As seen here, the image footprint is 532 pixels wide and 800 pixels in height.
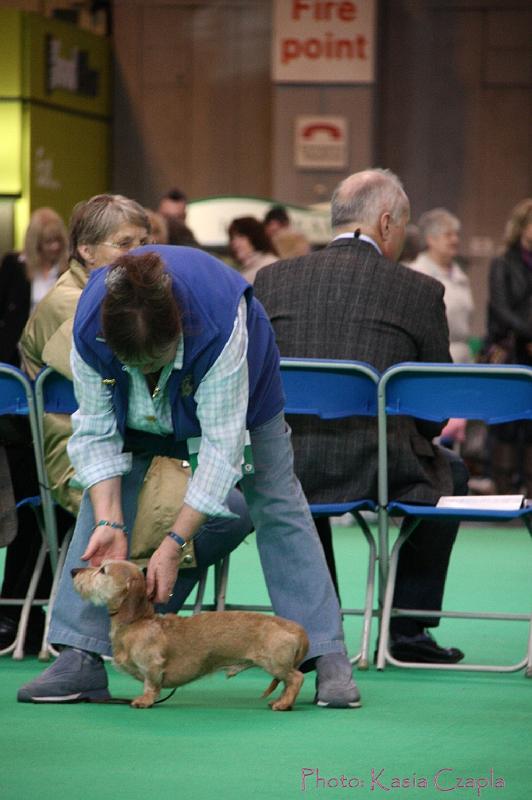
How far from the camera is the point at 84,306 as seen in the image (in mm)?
3178

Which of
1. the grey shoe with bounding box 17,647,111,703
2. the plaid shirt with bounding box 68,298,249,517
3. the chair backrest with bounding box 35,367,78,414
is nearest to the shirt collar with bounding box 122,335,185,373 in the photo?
the plaid shirt with bounding box 68,298,249,517

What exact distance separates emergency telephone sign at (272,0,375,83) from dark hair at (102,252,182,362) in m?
9.54

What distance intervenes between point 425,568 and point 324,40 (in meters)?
8.41

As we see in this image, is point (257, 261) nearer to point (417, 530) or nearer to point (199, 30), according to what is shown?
point (417, 530)

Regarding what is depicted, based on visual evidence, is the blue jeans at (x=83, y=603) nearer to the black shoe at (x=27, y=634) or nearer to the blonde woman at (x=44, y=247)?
the black shoe at (x=27, y=634)

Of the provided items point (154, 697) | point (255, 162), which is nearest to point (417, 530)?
point (154, 697)

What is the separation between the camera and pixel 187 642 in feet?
10.9

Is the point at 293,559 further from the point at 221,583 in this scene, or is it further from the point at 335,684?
the point at 221,583

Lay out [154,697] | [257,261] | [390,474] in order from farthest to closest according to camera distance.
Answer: [257,261] → [390,474] → [154,697]

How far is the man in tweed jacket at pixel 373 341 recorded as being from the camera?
4094mm

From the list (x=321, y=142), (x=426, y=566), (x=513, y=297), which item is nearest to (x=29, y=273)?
(x=513, y=297)

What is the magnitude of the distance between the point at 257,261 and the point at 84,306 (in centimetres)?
489

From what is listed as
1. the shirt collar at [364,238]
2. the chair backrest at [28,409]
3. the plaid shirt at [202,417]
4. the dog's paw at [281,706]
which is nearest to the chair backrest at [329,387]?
the shirt collar at [364,238]

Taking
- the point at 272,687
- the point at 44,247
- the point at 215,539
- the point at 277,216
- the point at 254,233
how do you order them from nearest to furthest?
the point at 272,687 < the point at 215,539 < the point at 44,247 < the point at 254,233 < the point at 277,216
